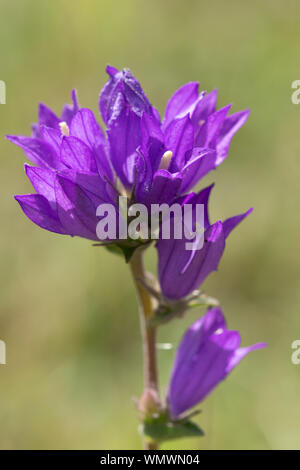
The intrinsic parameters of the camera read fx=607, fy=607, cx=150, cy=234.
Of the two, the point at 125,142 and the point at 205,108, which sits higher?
the point at 205,108

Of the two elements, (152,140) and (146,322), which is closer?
(152,140)

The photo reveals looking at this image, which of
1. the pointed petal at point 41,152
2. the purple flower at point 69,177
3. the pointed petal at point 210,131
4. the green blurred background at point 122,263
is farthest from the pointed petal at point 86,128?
the green blurred background at point 122,263

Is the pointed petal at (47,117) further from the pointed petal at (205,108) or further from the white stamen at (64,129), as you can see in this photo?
Result: the pointed petal at (205,108)

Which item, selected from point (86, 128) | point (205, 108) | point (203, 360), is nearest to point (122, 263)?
point (203, 360)

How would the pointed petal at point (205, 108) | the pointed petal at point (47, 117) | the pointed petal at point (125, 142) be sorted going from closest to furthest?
the pointed petal at point (125, 142) < the pointed petal at point (205, 108) < the pointed petal at point (47, 117)

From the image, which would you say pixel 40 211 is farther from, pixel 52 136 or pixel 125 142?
pixel 125 142
